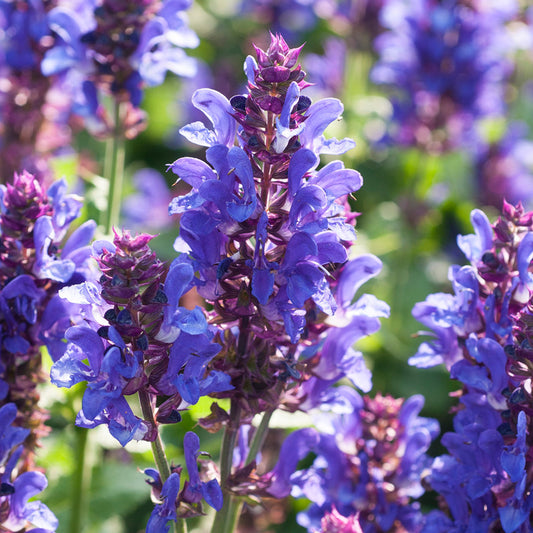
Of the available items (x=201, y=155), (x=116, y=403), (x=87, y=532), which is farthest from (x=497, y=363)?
(x=201, y=155)

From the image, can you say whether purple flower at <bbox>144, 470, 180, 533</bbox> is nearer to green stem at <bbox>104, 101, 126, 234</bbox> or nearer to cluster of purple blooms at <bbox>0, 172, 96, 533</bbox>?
cluster of purple blooms at <bbox>0, 172, 96, 533</bbox>

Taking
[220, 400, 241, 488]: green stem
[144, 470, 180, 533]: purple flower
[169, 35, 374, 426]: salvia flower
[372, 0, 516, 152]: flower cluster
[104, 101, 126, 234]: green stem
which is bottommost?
[144, 470, 180, 533]: purple flower

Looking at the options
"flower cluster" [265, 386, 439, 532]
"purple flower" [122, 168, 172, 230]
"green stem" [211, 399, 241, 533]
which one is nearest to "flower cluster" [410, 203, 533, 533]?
"flower cluster" [265, 386, 439, 532]

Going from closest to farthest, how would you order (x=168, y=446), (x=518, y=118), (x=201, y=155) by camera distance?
(x=168, y=446) → (x=201, y=155) → (x=518, y=118)

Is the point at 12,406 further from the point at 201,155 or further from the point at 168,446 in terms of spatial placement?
the point at 201,155

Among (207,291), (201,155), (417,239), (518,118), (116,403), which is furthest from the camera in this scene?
(518,118)

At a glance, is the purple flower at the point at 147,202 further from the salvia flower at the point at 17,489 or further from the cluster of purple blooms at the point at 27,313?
the salvia flower at the point at 17,489
